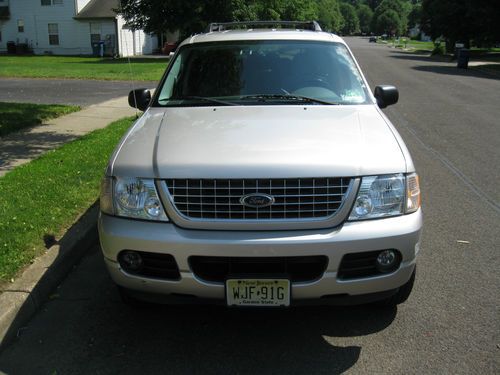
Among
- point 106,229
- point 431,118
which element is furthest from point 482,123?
point 106,229

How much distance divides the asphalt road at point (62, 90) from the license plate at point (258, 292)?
36.8ft

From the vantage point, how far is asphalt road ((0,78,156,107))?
1423 centimetres

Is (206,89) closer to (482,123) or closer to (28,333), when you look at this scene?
(28,333)

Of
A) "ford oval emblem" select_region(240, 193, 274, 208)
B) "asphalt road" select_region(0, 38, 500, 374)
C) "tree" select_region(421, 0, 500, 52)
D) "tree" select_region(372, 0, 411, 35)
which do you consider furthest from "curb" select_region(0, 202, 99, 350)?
"tree" select_region(372, 0, 411, 35)

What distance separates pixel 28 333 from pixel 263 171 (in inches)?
74.5

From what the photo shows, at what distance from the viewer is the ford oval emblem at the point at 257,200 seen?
3.06 meters

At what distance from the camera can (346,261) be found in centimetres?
306

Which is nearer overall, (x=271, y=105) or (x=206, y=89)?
(x=271, y=105)

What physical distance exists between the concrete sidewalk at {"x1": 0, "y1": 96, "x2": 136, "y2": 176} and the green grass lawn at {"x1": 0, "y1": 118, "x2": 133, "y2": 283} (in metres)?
0.33

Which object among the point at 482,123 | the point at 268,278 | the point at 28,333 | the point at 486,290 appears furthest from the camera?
the point at 482,123

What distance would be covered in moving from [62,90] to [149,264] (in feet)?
48.4

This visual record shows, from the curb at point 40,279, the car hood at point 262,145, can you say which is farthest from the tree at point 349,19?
the car hood at point 262,145

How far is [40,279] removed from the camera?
401cm

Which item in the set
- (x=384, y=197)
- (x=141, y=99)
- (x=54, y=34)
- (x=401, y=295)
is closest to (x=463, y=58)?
(x=141, y=99)
